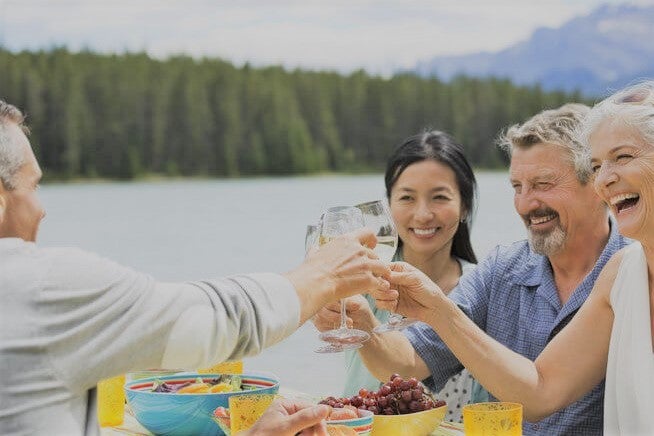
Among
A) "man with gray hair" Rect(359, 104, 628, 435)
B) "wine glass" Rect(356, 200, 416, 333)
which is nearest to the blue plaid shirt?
"man with gray hair" Rect(359, 104, 628, 435)

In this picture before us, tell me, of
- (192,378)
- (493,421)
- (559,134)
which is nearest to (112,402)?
(192,378)

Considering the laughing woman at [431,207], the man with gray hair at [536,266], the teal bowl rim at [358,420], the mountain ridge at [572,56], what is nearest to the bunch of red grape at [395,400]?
the teal bowl rim at [358,420]

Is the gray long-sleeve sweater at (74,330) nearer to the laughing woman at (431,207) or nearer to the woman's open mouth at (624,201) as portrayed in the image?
the woman's open mouth at (624,201)

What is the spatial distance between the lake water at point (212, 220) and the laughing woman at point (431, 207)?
11.7 m

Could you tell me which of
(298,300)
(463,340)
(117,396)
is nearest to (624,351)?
→ (463,340)

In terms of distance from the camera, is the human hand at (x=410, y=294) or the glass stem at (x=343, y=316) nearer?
the glass stem at (x=343, y=316)

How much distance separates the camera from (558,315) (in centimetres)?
317

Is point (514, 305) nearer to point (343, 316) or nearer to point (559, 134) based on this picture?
point (559, 134)

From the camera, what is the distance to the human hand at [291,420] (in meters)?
2.12

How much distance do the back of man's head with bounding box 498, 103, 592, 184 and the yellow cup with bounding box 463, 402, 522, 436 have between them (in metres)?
1.25

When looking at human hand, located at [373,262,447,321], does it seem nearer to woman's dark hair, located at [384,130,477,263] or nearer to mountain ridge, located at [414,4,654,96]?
woman's dark hair, located at [384,130,477,263]

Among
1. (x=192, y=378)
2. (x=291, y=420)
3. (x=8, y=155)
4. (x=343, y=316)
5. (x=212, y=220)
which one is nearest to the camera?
(x=8, y=155)

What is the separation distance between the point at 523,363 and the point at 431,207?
1154 mm

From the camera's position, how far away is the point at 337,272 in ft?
7.10
